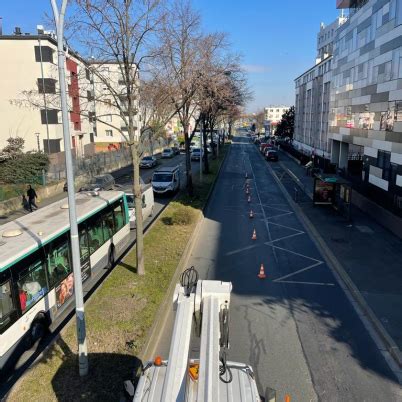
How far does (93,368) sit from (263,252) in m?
9.78

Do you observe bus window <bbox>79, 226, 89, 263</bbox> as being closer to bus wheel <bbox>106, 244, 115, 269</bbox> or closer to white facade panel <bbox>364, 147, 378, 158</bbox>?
bus wheel <bbox>106, 244, 115, 269</bbox>

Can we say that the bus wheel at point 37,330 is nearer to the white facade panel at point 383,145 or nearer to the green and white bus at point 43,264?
the green and white bus at point 43,264

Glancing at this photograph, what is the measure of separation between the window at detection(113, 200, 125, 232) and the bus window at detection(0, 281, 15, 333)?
714 cm

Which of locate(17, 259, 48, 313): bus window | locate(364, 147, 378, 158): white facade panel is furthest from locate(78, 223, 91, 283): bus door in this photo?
locate(364, 147, 378, 158): white facade panel

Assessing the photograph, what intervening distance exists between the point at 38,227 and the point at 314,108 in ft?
172

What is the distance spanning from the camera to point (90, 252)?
41.2 ft

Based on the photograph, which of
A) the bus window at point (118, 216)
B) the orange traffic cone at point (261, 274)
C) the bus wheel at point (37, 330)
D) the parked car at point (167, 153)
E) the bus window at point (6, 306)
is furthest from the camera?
the parked car at point (167, 153)

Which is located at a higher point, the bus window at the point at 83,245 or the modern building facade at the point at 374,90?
the modern building facade at the point at 374,90

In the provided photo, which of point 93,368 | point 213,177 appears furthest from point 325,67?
point 93,368

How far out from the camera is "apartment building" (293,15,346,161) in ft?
163

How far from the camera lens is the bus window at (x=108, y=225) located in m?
14.0

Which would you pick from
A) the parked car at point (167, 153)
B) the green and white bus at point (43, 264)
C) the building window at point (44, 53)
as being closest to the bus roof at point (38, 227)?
the green and white bus at point (43, 264)

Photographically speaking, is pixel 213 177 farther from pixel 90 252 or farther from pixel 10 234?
pixel 10 234

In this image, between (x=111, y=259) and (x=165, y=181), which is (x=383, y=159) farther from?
(x=111, y=259)
